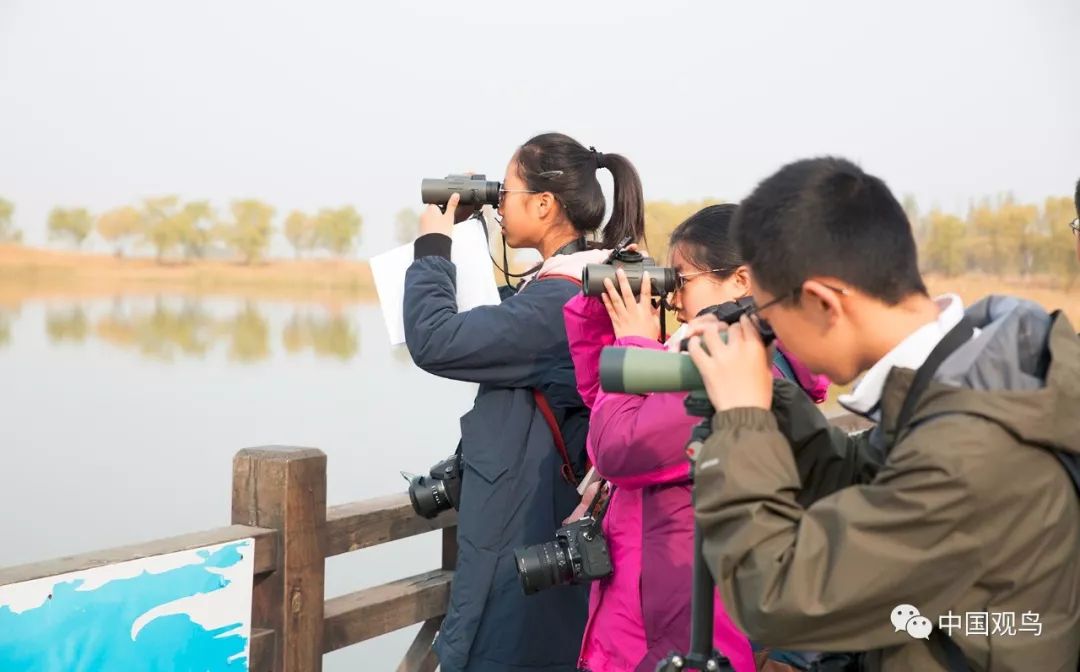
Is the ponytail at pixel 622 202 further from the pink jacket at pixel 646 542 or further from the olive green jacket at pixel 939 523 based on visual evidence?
the olive green jacket at pixel 939 523

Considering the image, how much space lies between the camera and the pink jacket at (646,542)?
155 cm

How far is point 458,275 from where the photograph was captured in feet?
7.41

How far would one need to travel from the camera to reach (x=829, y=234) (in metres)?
1.15

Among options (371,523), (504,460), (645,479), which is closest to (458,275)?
(504,460)

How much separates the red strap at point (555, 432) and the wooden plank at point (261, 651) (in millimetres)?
691

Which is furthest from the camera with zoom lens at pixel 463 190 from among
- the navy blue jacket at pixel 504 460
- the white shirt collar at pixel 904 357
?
the white shirt collar at pixel 904 357

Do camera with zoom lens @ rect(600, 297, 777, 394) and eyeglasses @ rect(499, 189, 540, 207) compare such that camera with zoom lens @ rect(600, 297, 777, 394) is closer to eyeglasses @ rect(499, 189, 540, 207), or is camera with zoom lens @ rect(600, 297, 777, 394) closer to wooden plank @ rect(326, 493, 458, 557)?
eyeglasses @ rect(499, 189, 540, 207)

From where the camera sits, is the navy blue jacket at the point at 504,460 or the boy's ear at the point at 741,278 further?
the navy blue jacket at the point at 504,460

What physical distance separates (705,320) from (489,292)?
1.01m

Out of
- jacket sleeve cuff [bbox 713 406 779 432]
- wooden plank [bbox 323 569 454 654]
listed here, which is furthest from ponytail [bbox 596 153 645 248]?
jacket sleeve cuff [bbox 713 406 779 432]

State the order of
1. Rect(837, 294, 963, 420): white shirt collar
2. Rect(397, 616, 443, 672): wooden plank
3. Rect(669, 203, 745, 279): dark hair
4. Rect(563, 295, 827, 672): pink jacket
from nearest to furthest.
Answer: Rect(837, 294, 963, 420): white shirt collar → Rect(563, 295, 827, 672): pink jacket → Rect(669, 203, 745, 279): dark hair → Rect(397, 616, 443, 672): wooden plank

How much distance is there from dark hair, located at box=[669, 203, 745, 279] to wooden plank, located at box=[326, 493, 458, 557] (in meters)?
0.97

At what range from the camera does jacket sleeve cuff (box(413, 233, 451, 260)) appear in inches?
85.1

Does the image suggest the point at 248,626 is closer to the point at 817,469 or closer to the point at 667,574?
the point at 667,574
